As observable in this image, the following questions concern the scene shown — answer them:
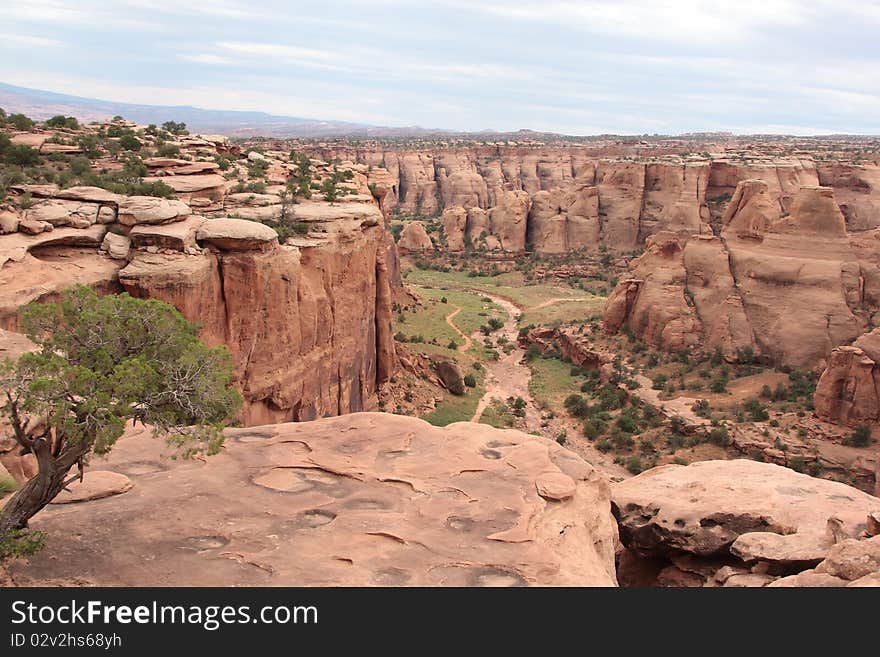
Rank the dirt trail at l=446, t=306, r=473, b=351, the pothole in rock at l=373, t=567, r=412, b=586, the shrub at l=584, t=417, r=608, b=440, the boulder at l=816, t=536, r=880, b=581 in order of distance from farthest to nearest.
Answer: the dirt trail at l=446, t=306, r=473, b=351 → the shrub at l=584, t=417, r=608, b=440 → the boulder at l=816, t=536, r=880, b=581 → the pothole in rock at l=373, t=567, r=412, b=586

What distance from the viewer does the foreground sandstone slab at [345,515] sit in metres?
8.95

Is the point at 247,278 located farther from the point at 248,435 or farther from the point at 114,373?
the point at 114,373

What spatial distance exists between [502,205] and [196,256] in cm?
6291

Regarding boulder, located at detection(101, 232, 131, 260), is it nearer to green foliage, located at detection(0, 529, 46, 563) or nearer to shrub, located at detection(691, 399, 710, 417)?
green foliage, located at detection(0, 529, 46, 563)

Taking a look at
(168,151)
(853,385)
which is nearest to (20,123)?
(168,151)

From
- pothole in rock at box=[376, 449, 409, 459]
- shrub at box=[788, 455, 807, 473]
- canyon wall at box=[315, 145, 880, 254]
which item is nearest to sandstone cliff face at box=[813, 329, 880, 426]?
shrub at box=[788, 455, 807, 473]

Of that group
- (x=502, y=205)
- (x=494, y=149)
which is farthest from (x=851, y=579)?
(x=494, y=149)

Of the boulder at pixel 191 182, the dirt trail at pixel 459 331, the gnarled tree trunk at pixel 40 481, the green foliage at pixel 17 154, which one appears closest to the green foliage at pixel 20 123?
the green foliage at pixel 17 154

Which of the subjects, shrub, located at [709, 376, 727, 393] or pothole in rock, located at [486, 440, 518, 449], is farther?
shrub, located at [709, 376, 727, 393]

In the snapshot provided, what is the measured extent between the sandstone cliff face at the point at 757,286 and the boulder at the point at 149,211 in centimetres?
2732

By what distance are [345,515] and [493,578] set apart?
2.76 meters

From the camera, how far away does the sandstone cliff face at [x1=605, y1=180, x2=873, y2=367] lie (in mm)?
33000

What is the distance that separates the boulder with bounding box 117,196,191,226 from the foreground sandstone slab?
8387mm

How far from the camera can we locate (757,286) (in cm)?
3559
